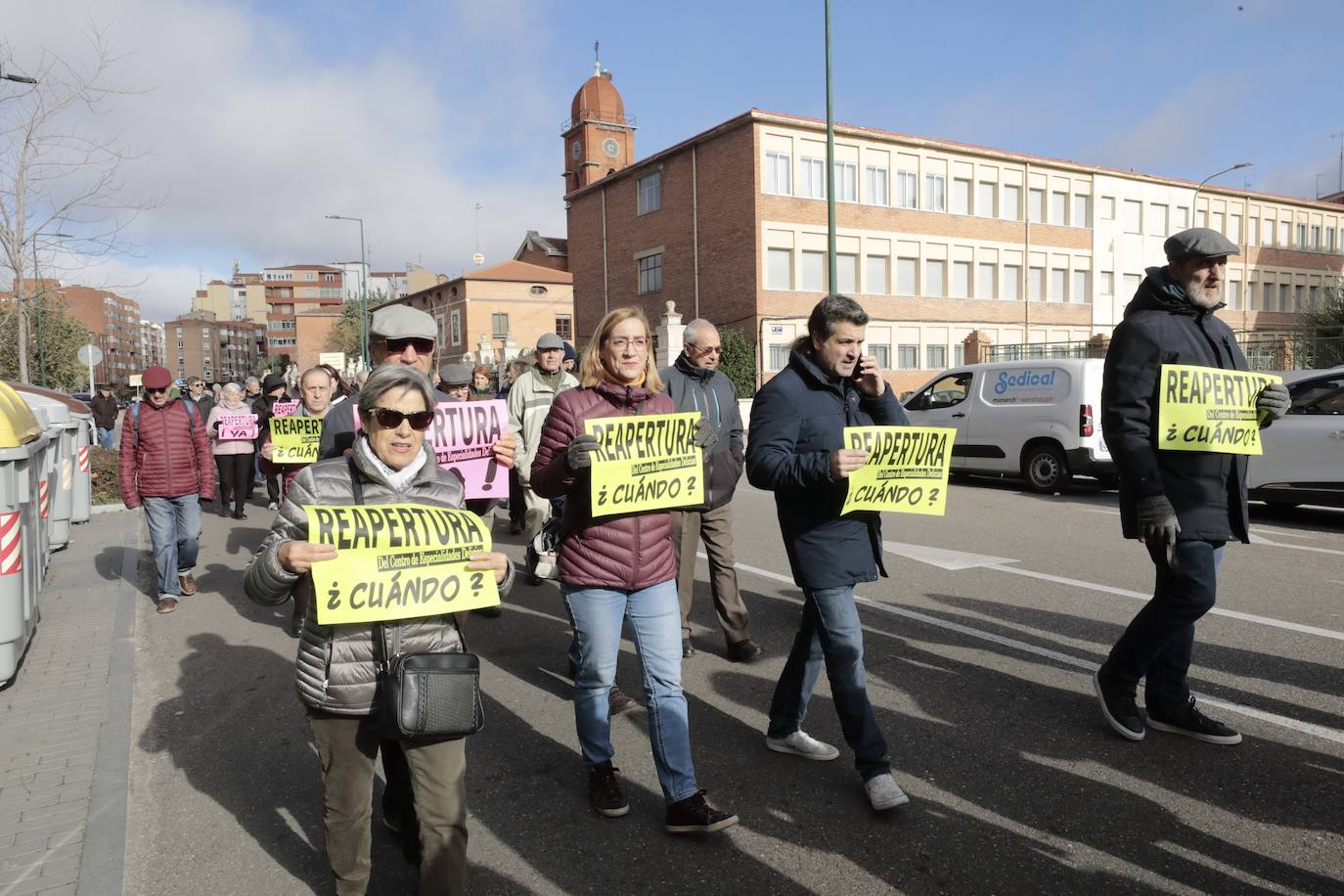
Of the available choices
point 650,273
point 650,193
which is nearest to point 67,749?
point 650,273

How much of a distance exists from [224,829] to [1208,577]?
161 inches

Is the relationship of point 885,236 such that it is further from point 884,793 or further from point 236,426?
point 884,793

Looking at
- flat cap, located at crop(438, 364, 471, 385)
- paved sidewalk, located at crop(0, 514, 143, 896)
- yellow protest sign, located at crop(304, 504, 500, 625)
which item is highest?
flat cap, located at crop(438, 364, 471, 385)

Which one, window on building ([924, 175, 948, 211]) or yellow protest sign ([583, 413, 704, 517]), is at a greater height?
window on building ([924, 175, 948, 211])

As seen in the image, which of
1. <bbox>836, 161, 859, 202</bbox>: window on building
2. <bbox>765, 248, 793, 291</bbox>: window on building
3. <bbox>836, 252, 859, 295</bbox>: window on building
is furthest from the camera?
<bbox>836, 252, 859, 295</bbox>: window on building

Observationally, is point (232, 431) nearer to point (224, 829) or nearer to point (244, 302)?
point (224, 829)

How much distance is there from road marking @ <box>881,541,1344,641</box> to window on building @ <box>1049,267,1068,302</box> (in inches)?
1471

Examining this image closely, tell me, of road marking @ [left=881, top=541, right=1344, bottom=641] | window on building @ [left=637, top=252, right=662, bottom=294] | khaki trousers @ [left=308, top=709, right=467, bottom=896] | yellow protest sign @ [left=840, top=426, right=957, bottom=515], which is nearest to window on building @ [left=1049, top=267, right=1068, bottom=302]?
window on building @ [left=637, top=252, right=662, bottom=294]

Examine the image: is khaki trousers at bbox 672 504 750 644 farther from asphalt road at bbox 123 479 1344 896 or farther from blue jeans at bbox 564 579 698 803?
blue jeans at bbox 564 579 698 803

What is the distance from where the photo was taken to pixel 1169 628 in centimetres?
388

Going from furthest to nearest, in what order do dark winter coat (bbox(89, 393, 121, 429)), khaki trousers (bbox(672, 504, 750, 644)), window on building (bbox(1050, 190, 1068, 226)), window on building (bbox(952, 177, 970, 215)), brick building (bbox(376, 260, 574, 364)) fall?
brick building (bbox(376, 260, 574, 364)), window on building (bbox(1050, 190, 1068, 226)), window on building (bbox(952, 177, 970, 215)), dark winter coat (bbox(89, 393, 121, 429)), khaki trousers (bbox(672, 504, 750, 644))

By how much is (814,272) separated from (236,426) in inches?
1111

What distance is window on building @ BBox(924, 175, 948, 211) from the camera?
3919cm

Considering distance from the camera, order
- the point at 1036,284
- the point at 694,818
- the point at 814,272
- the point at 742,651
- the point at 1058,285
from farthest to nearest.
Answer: the point at 1058,285 → the point at 1036,284 → the point at 814,272 → the point at 742,651 → the point at 694,818
